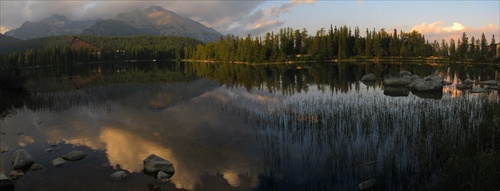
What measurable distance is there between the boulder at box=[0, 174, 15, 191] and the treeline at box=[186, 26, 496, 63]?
4527 inches

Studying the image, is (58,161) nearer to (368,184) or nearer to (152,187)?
(152,187)

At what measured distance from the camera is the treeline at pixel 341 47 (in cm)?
12644

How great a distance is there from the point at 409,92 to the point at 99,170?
100ft

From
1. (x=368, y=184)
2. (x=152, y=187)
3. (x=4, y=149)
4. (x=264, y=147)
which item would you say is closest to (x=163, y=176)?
(x=152, y=187)

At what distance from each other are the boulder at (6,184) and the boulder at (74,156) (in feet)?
10.5

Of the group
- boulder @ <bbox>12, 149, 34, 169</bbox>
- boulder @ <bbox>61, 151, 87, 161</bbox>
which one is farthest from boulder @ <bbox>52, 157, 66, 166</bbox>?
boulder @ <bbox>12, 149, 34, 169</bbox>

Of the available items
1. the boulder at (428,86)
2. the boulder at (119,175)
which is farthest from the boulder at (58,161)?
→ the boulder at (428,86)

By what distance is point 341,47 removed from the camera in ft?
454

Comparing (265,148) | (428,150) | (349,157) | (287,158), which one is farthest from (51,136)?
(428,150)

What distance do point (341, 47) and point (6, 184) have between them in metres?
136

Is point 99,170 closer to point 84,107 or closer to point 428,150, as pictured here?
point 428,150

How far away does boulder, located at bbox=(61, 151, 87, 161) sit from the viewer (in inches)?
642

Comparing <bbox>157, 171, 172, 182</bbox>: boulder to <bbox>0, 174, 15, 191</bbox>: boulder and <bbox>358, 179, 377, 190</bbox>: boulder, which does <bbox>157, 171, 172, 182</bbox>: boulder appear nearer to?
<bbox>0, 174, 15, 191</bbox>: boulder

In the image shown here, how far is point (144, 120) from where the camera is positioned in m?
25.4
